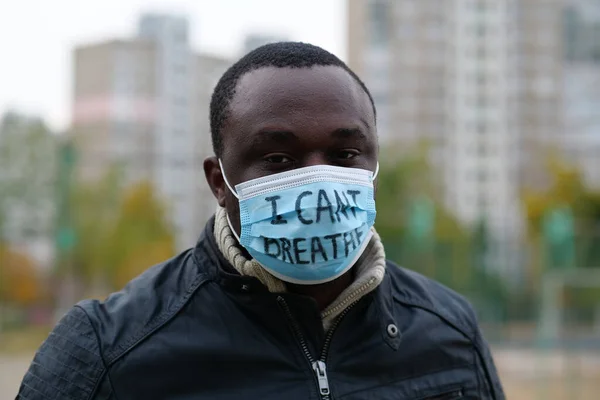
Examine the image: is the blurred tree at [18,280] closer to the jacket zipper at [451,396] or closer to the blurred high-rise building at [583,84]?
the jacket zipper at [451,396]

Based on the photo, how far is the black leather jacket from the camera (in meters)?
1.85

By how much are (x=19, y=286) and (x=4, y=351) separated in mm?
3291

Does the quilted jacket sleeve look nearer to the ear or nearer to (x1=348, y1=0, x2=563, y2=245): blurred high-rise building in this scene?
the ear

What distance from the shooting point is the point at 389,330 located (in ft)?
6.64

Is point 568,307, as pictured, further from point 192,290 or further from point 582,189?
point 582,189

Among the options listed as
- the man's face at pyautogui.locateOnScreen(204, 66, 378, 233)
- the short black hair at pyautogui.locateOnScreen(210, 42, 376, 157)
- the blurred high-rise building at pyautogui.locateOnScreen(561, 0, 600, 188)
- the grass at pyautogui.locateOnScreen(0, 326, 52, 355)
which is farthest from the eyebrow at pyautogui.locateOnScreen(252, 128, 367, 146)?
the blurred high-rise building at pyautogui.locateOnScreen(561, 0, 600, 188)

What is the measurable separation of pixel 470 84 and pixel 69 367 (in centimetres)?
5741

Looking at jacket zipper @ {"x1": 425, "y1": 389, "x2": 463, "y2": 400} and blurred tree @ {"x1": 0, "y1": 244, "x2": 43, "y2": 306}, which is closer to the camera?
jacket zipper @ {"x1": 425, "y1": 389, "x2": 463, "y2": 400}

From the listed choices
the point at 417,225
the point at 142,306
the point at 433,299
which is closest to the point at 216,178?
the point at 142,306

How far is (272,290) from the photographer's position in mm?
1931

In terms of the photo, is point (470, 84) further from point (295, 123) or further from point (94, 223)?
point (295, 123)

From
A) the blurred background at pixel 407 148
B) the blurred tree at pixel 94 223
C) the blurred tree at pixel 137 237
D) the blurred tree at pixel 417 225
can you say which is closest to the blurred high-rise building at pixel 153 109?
the blurred background at pixel 407 148

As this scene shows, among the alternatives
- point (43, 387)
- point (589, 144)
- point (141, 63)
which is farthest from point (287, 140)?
point (141, 63)

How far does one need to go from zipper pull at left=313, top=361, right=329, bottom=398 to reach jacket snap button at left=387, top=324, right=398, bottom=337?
0.59 ft
